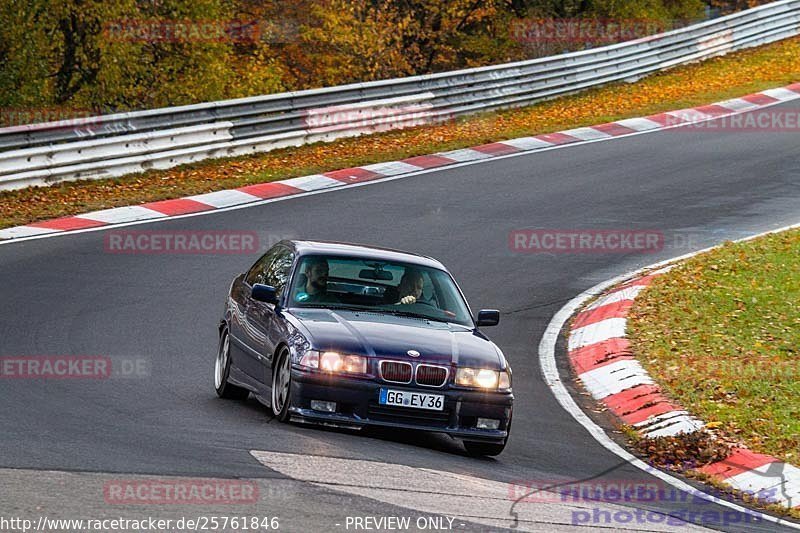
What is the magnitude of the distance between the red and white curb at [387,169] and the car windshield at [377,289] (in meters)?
7.65

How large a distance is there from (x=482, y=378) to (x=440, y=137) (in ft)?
52.6

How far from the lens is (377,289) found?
404 inches

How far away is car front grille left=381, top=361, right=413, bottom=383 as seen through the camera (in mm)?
9016

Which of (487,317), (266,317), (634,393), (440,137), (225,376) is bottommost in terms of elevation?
(440,137)

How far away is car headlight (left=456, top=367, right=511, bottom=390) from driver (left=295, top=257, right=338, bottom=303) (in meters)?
1.40

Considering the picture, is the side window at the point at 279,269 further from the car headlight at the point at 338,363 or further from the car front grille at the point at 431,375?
the car front grille at the point at 431,375

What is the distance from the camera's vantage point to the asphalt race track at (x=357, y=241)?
294 inches

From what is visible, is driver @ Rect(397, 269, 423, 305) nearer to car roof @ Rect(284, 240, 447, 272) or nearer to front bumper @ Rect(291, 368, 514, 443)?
car roof @ Rect(284, 240, 447, 272)

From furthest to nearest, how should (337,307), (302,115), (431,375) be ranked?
(302,115), (337,307), (431,375)

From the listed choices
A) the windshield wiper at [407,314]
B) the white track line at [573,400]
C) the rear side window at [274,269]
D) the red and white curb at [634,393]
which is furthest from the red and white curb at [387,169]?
the windshield wiper at [407,314]

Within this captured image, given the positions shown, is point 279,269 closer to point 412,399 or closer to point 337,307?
point 337,307

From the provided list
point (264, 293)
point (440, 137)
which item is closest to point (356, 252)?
point (264, 293)

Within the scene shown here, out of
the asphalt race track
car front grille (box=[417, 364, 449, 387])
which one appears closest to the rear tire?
the asphalt race track

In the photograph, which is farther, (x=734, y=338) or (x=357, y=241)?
(x=357, y=241)
